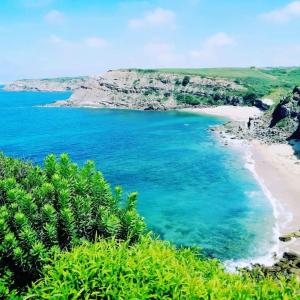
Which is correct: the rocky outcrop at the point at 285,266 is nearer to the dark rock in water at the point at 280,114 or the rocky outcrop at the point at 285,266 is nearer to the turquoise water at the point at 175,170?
the turquoise water at the point at 175,170

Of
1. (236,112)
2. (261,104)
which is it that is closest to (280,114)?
(236,112)

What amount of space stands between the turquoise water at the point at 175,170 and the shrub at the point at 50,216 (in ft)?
97.0

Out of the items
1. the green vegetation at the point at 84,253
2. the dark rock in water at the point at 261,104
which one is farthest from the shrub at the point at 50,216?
the dark rock in water at the point at 261,104

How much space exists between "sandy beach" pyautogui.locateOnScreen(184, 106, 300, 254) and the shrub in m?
33.6

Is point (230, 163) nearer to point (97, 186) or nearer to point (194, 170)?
point (194, 170)

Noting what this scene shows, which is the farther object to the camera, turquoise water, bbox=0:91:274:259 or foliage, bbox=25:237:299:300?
turquoise water, bbox=0:91:274:259

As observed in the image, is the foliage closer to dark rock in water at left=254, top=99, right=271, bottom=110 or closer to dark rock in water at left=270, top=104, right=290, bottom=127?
dark rock in water at left=270, top=104, right=290, bottom=127

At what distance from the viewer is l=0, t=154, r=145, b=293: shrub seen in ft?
68.8

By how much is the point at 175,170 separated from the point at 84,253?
74.4m

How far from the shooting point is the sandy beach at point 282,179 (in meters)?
59.1

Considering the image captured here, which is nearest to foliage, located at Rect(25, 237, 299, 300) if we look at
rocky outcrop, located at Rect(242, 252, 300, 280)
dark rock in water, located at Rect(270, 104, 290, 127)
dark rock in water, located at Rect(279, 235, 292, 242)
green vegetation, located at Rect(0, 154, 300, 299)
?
green vegetation, located at Rect(0, 154, 300, 299)

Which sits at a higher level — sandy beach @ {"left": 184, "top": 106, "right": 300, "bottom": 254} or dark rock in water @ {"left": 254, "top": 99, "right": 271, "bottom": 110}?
dark rock in water @ {"left": 254, "top": 99, "right": 271, "bottom": 110}

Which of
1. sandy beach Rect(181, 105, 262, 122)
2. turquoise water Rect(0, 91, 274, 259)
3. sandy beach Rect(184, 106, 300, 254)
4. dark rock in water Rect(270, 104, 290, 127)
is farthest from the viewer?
sandy beach Rect(181, 105, 262, 122)

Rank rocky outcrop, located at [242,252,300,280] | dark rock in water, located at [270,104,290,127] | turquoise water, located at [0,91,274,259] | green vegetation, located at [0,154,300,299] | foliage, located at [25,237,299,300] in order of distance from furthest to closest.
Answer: dark rock in water, located at [270,104,290,127]
turquoise water, located at [0,91,274,259]
rocky outcrop, located at [242,252,300,280]
green vegetation, located at [0,154,300,299]
foliage, located at [25,237,299,300]
